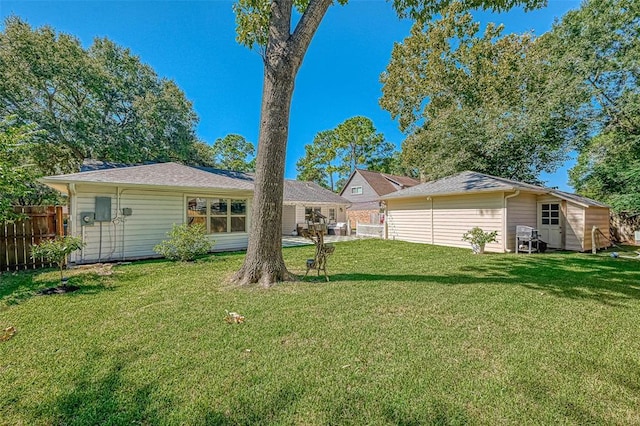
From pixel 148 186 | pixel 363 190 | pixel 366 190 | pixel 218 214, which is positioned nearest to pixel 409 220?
pixel 218 214

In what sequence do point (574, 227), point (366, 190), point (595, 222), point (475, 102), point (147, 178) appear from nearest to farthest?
point (147, 178)
point (574, 227)
point (595, 222)
point (475, 102)
point (366, 190)

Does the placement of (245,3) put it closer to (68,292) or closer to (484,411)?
(68,292)

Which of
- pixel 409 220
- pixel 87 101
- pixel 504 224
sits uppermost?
pixel 87 101

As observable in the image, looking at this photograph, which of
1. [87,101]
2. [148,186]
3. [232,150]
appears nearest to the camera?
[148,186]

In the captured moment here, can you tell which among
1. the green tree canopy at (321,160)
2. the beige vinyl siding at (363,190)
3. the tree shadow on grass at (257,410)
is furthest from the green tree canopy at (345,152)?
the tree shadow on grass at (257,410)

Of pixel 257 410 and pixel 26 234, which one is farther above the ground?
pixel 26 234

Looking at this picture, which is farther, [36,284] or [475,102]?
[475,102]

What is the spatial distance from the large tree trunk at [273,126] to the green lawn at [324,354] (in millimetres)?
682

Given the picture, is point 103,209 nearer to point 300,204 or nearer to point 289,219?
point 300,204

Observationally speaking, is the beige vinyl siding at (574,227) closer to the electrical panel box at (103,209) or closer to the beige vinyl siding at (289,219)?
the beige vinyl siding at (289,219)

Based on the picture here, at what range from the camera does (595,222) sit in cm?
1095

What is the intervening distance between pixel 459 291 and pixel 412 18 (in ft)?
24.7

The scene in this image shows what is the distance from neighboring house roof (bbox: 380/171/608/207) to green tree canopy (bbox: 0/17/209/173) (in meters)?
14.6

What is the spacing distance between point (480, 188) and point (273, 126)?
8718 millimetres
